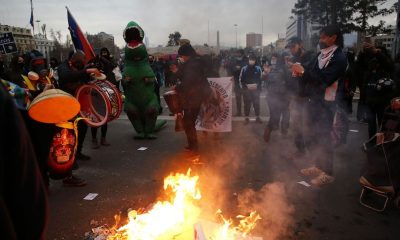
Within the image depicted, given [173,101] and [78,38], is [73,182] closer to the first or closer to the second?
[173,101]

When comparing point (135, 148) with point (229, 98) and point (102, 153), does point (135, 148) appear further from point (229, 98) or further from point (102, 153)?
point (229, 98)

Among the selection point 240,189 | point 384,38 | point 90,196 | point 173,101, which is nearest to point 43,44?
point 173,101

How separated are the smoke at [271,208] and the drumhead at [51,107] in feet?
7.88

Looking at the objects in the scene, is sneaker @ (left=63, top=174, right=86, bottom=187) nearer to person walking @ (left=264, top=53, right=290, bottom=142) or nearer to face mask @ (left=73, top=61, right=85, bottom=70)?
face mask @ (left=73, top=61, right=85, bottom=70)

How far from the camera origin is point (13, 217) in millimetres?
1154

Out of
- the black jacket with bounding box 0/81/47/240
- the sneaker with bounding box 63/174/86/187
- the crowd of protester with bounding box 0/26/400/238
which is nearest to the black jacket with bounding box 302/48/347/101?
the crowd of protester with bounding box 0/26/400/238

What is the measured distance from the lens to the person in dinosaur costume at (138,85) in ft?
23.6

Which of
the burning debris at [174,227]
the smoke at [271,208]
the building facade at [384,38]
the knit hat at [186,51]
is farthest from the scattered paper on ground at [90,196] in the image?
the building facade at [384,38]

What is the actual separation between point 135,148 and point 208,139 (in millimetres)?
1813

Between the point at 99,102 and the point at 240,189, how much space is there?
3020 mm

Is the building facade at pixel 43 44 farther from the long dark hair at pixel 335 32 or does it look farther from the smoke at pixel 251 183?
the long dark hair at pixel 335 32

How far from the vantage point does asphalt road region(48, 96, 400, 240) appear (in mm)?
3600

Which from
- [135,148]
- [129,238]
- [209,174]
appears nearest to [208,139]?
[135,148]

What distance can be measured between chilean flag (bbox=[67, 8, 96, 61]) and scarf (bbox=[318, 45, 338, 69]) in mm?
5331
